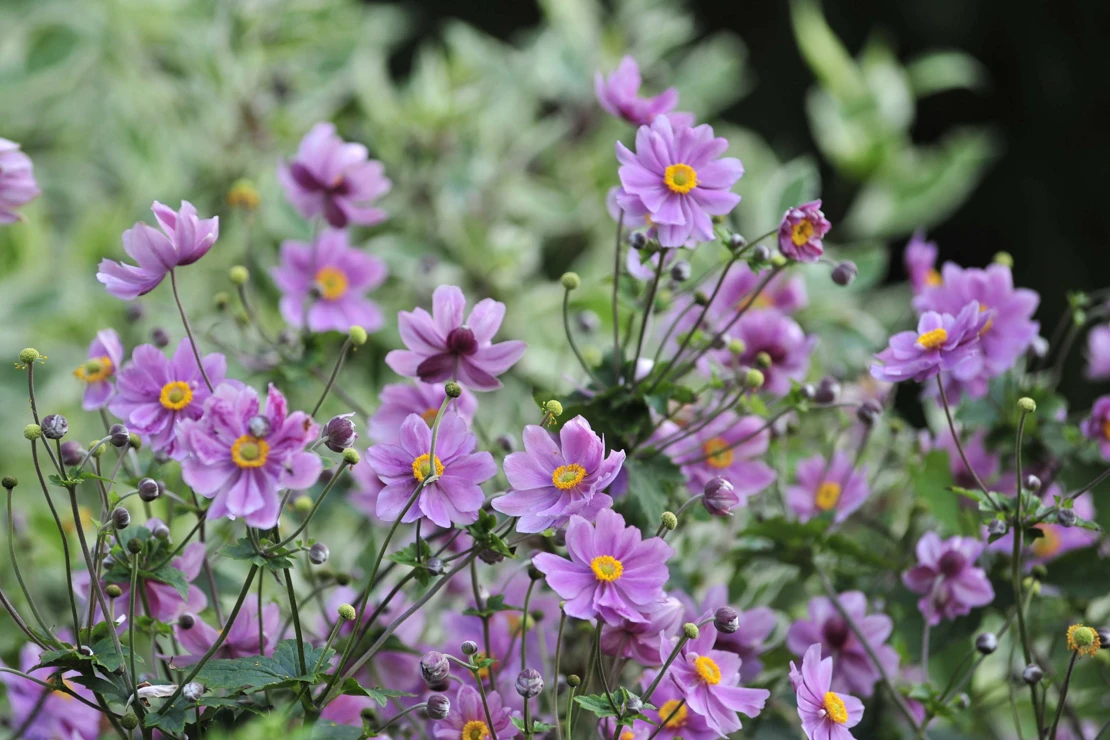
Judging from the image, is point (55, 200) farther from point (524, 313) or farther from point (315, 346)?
point (315, 346)

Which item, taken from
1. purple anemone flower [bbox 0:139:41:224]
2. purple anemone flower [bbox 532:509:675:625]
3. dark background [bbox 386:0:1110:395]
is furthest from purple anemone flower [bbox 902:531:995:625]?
dark background [bbox 386:0:1110:395]

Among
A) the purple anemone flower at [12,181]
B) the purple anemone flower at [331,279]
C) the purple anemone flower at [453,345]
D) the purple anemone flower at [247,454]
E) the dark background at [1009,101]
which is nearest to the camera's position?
the purple anemone flower at [247,454]

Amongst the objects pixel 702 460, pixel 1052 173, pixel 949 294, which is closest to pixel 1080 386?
pixel 1052 173

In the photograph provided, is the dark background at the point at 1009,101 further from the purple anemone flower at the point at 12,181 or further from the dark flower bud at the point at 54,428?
the dark flower bud at the point at 54,428

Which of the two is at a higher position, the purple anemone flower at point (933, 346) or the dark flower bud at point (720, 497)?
the purple anemone flower at point (933, 346)

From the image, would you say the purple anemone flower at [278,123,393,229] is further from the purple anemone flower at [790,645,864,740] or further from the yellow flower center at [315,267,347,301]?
the purple anemone flower at [790,645,864,740]

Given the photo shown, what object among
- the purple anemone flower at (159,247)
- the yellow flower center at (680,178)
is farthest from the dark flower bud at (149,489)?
the yellow flower center at (680,178)
